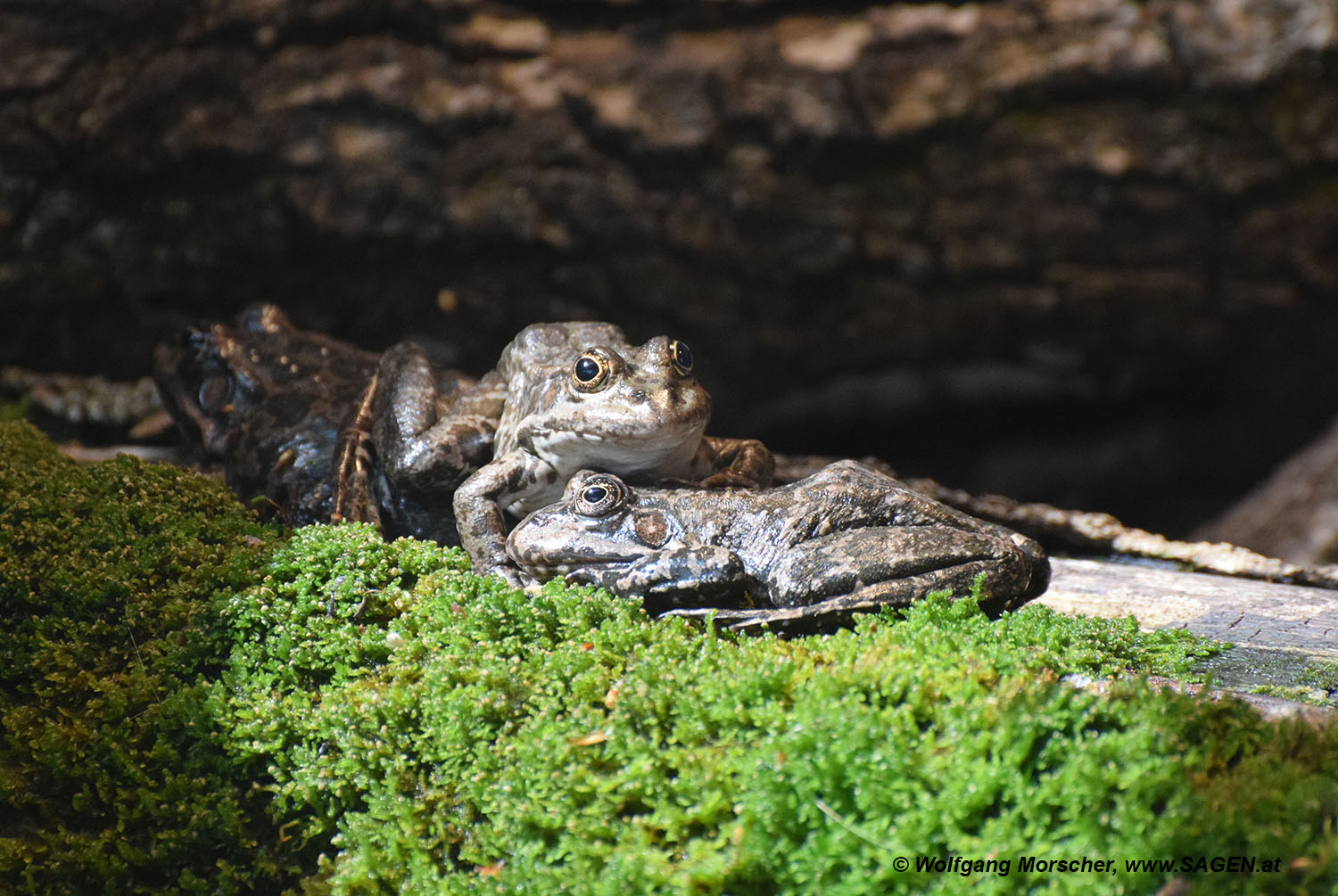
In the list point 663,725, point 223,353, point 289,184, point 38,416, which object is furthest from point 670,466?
point 38,416

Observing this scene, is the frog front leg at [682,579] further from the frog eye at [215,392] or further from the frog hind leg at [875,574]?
the frog eye at [215,392]

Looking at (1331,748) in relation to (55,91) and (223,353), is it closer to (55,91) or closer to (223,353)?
(223,353)

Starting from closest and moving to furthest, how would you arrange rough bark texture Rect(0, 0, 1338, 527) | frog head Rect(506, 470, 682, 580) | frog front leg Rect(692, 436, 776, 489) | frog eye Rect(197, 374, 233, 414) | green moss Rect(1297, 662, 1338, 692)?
green moss Rect(1297, 662, 1338, 692) → frog head Rect(506, 470, 682, 580) → frog front leg Rect(692, 436, 776, 489) → frog eye Rect(197, 374, 233, 414) → rough bark texture Rect(0, 0, 1338, 527)

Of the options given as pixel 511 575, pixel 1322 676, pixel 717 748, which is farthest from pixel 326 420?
pixel 1322 676

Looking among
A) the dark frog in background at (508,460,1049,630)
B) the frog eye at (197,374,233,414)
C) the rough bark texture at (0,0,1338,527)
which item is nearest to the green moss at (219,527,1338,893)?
the dark frog in background at (508,460,1049,630)

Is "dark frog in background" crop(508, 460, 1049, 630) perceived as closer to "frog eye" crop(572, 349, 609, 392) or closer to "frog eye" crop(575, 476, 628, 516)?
"frog eye" crop(575, 476, 628, 516)

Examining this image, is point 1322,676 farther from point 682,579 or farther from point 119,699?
point 119,699

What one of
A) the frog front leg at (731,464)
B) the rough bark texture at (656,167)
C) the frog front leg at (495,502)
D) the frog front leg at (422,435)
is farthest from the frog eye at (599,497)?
the rough bark texture at (656,167)

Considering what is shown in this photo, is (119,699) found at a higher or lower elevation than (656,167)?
lower

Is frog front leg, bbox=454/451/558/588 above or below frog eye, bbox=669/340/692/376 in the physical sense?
below
